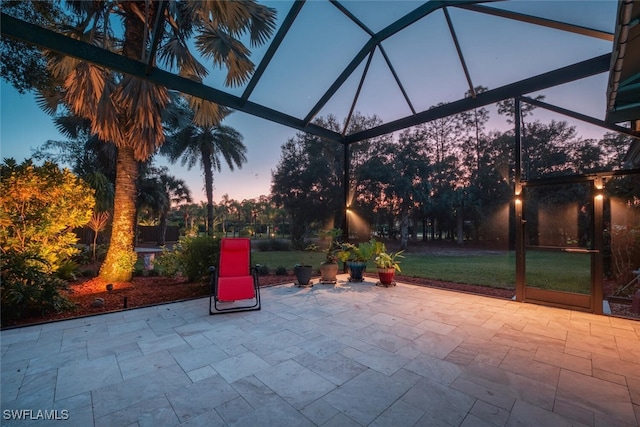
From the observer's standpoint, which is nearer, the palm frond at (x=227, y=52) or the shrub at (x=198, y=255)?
the palm frond at (x=227, y=52)

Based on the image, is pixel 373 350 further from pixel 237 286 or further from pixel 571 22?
pixel 571 22

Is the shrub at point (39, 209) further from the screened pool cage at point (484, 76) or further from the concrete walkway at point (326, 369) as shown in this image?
the screened pool cage at point (484, 76)

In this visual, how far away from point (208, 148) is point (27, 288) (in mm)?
10743

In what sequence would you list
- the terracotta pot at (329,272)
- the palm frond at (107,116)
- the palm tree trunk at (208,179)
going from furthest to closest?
the palm tree trunk at (208,179), the terracotta pot at (329,272), the palm frond at (107,116)

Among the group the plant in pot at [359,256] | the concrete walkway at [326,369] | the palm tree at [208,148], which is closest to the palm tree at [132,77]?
the concrete walkway at [326,369]

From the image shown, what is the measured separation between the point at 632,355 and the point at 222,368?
416cm

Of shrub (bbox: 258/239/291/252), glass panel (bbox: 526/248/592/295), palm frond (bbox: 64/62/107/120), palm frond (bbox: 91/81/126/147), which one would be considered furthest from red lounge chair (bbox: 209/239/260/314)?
shrub (bbox: 258/239/291/252)

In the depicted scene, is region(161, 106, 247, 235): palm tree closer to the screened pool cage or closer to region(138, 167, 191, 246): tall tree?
region(138, 167, 191, 246): tall tree

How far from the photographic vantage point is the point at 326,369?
235cm

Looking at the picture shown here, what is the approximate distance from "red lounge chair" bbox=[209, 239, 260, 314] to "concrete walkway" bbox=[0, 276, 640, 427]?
308mm

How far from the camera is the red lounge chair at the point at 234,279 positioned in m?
3.82

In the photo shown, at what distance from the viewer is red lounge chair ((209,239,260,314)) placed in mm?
3824

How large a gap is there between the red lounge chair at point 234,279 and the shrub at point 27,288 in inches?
84.2

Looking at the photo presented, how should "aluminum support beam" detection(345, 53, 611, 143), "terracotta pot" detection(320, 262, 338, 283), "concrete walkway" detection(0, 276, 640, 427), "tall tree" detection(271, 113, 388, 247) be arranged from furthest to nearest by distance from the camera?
"tall tree" detection(271, 113, 388, 247) → "terracotta pot" detection(320, 262, 338, 283) → "aluminum support beam" detection(345, 53, 611, 143) → "concrete walkway" detection(0, 276, 640, 427)
